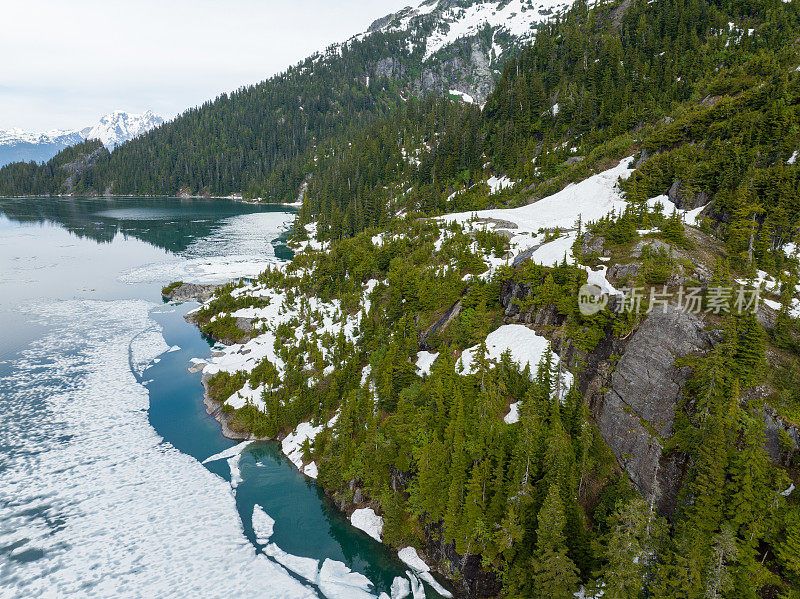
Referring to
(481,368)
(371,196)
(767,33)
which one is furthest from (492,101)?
(481,368)

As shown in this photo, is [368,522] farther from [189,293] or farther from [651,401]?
[189,293]

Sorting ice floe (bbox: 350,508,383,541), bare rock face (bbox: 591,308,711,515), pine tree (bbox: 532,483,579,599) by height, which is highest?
bare rock face (bbox: 591,308,711,515)

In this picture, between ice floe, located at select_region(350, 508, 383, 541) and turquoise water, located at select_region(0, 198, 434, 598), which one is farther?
ice floe, located at select_region(350, 508, 383, 541)

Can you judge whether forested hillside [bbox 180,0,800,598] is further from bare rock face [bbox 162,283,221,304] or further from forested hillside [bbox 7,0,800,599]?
bare rock face [bbox 162,283,221,304]

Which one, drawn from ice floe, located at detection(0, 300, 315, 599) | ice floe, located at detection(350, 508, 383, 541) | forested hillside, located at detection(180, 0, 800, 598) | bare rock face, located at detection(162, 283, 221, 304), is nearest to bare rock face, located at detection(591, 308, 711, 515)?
forested hillside, located at detection(180, 0, 800, 598)

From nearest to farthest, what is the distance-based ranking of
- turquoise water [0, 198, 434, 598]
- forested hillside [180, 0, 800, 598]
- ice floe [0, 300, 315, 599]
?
1. forested hillside [180, 0, 800, 598]
2. ice floe [0, 300, 315, 599]
3. turquoise water [0, 198, 434, 598]

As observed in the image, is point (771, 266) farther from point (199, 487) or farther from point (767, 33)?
point (767, 33)

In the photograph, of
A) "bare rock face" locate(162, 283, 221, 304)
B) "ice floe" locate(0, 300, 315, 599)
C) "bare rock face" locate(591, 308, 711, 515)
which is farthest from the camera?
"bare rock face" locate(162, 283, 221, 304)
